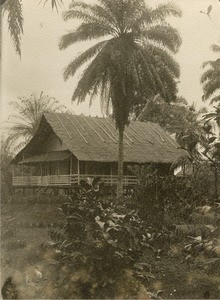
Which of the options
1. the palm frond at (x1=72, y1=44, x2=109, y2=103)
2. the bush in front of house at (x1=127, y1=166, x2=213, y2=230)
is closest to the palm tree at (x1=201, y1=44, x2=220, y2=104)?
the bush in front of house at (x1=127, y1=166, x2=213, y2=230)

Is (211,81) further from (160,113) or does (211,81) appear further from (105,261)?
(160,113)

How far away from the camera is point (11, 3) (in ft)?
18.3

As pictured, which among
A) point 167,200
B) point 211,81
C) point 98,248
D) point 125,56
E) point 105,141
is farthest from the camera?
point 105,141

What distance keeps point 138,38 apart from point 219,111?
25.6 feet

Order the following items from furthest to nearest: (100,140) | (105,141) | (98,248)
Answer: (105,141) < (100,140) < (98,248)

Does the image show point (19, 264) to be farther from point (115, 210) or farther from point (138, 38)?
point (138, 38)

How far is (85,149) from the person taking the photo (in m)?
12.6

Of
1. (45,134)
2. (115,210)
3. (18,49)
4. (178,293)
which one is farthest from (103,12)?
(178,293)

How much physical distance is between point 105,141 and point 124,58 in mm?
3358

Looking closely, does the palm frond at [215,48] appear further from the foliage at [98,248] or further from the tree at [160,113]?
the tree at [160,113]

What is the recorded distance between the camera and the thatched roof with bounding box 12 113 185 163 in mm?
12750

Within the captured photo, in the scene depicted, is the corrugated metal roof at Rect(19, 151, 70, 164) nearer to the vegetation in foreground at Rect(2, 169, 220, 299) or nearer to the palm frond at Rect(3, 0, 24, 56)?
the palm frond at Rect(3, 0, 24, 56)

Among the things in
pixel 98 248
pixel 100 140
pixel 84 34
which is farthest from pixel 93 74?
pixel 98 248

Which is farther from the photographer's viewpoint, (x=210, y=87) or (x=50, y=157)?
(x=50, y=157)
